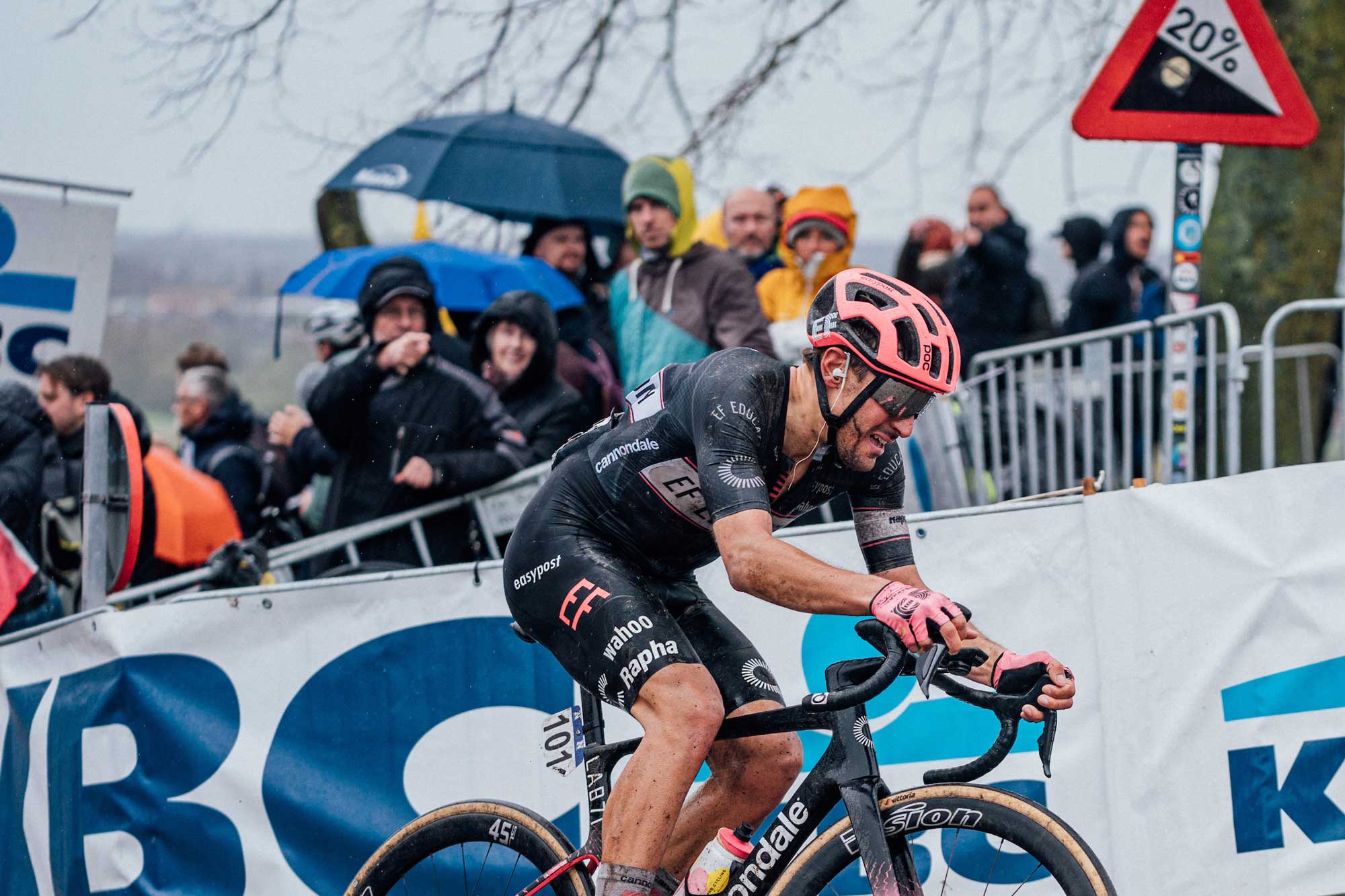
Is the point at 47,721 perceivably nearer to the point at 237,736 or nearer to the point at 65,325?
the point at 237,736

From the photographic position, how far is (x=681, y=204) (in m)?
7.32

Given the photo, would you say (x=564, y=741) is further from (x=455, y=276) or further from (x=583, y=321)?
(x=455, y=276)

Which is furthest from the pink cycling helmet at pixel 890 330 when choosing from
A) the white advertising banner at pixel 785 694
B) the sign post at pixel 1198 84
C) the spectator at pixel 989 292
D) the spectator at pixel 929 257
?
the spectator at pixel 929 257

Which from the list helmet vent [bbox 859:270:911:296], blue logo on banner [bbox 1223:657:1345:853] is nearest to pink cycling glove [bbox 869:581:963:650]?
helmet vent [bbox 859:270:911:296]

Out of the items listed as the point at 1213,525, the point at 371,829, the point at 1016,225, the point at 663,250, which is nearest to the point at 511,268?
the point at 663,250

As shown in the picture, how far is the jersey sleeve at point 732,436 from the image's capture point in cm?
Answer: 346

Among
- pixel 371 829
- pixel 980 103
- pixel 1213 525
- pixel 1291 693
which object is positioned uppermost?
pixel 980 103

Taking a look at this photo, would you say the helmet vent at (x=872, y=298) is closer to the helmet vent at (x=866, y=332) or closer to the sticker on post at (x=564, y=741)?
the helmet vent at (x=866, y=332)

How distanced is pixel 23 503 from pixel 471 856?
129 inches

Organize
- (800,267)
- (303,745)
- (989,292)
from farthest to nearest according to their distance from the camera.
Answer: (989,292) → (800,267) → (303,745)

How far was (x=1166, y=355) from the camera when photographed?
627cm

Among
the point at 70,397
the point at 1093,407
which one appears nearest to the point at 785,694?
the point at 1093,407

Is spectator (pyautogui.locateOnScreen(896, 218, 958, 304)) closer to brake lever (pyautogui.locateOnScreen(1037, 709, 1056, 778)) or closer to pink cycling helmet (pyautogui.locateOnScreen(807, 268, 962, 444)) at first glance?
pink cycling helmet (pyautogui.locateOnScreen(807, 268, 962, 444))

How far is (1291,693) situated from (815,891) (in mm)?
2319
